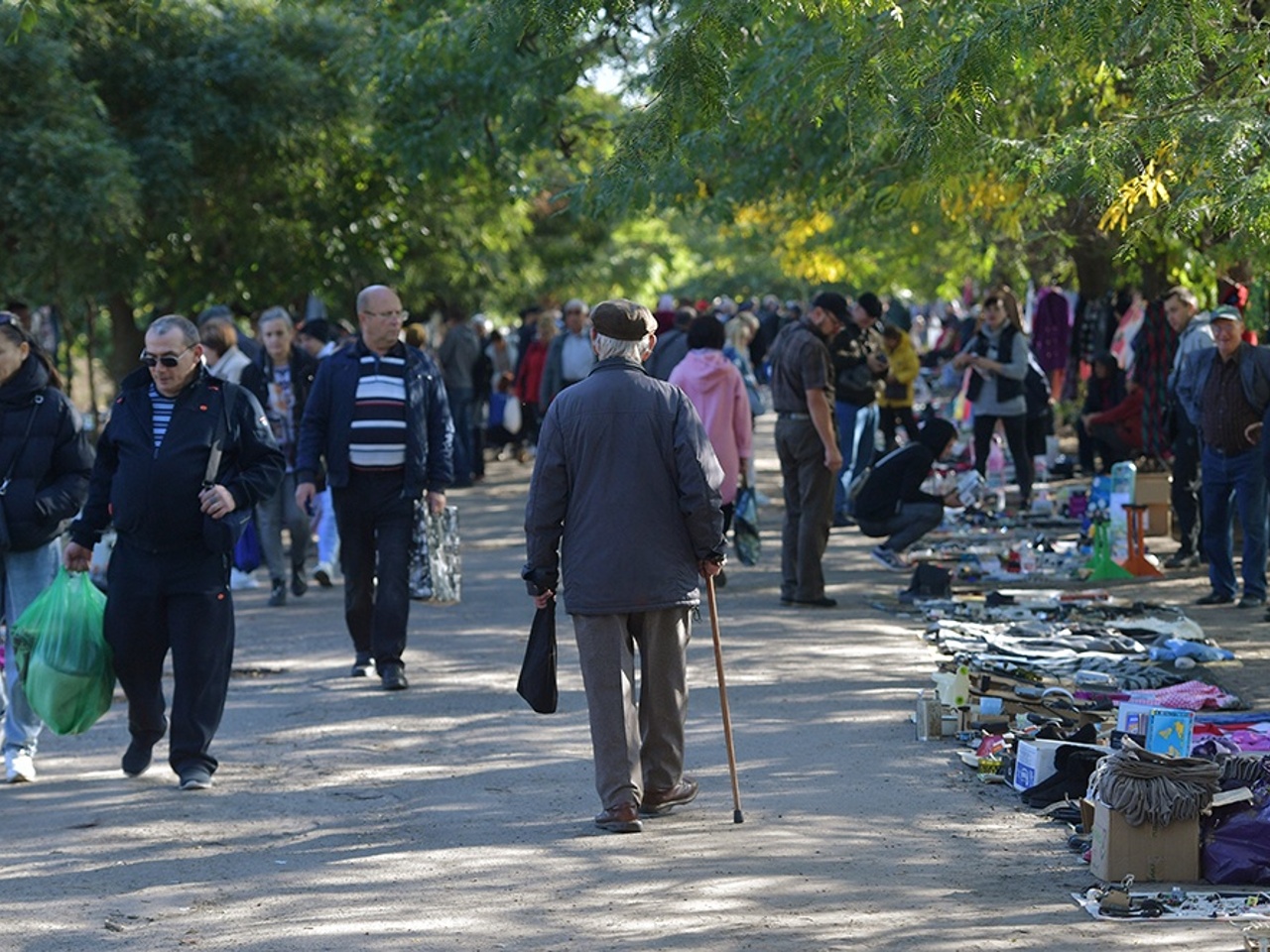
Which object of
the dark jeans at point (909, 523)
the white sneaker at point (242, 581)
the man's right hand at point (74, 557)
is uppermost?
the man's right hand at point (74, 557)

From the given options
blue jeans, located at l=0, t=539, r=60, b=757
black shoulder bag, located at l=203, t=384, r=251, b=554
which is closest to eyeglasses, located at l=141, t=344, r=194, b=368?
black shoulder bag, located at l=203, t=384, r=251, b=554

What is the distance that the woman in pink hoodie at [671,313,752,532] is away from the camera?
1298 cm

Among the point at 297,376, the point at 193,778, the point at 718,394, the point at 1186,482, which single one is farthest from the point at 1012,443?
the point at 193,778

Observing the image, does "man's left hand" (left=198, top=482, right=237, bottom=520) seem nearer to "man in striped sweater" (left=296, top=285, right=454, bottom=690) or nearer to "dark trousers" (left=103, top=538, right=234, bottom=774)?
"dark trousers" (left=103, top=538, right=234, bottom=774)

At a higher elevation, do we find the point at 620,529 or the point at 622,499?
the point at 622,499

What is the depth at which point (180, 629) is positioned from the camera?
8266mm

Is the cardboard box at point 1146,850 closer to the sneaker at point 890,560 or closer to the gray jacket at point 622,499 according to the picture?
the gray jacket at point 622,499

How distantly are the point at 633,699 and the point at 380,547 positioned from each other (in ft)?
10.6

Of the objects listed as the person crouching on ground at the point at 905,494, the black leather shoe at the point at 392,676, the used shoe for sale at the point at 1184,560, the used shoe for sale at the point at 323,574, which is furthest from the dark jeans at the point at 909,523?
the black leather shoe at the point at 392,676

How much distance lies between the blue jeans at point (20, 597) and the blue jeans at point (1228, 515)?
7.44m

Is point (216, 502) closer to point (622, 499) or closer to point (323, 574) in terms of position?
point (622, 499)

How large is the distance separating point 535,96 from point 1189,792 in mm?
11604

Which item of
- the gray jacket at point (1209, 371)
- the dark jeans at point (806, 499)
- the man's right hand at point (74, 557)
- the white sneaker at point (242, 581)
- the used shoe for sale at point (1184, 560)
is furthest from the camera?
the white sneaker at point (242, 581)

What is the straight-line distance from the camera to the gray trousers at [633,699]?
7344mm
